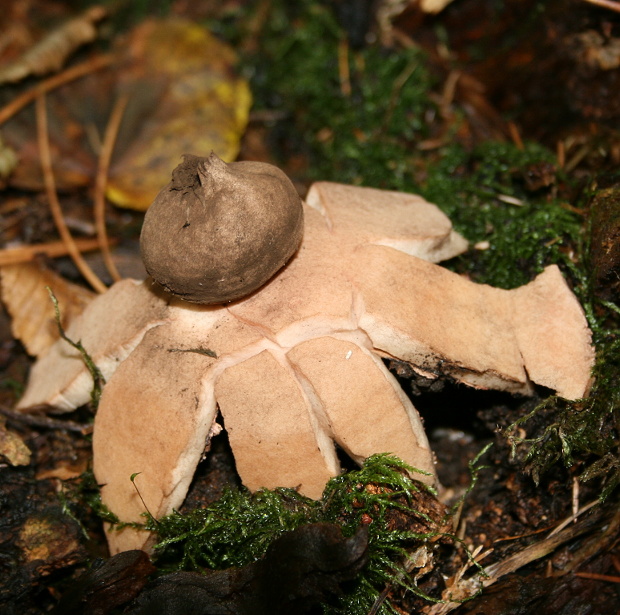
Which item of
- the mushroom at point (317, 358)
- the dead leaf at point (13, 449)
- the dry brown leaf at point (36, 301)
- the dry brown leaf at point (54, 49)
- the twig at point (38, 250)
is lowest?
the dead leaf at point (13, 449)

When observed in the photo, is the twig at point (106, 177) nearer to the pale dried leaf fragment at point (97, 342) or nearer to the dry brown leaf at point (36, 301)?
the dry brown leaf at point (36, 301)

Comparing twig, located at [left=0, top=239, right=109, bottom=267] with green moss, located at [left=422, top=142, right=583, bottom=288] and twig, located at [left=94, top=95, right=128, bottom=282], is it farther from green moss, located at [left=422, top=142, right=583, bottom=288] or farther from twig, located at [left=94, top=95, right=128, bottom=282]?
green moss, located at [left=422, top=142, right=583, bottom=288]

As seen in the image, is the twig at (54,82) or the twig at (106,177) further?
the twig at (54,82)

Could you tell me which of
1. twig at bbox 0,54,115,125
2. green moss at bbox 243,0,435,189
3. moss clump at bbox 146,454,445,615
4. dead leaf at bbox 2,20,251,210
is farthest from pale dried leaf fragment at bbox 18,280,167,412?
twig at bbox 0,54,115,125

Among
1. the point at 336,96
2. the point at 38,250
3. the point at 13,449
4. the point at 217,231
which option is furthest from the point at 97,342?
the point at 336,96

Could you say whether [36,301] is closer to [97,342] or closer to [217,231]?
[97,342]

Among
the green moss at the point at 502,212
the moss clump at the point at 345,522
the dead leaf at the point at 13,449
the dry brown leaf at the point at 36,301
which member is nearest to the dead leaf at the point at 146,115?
the dry brown leaf at the point at 36,301

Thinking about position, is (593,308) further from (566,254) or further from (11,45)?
(11,45)
